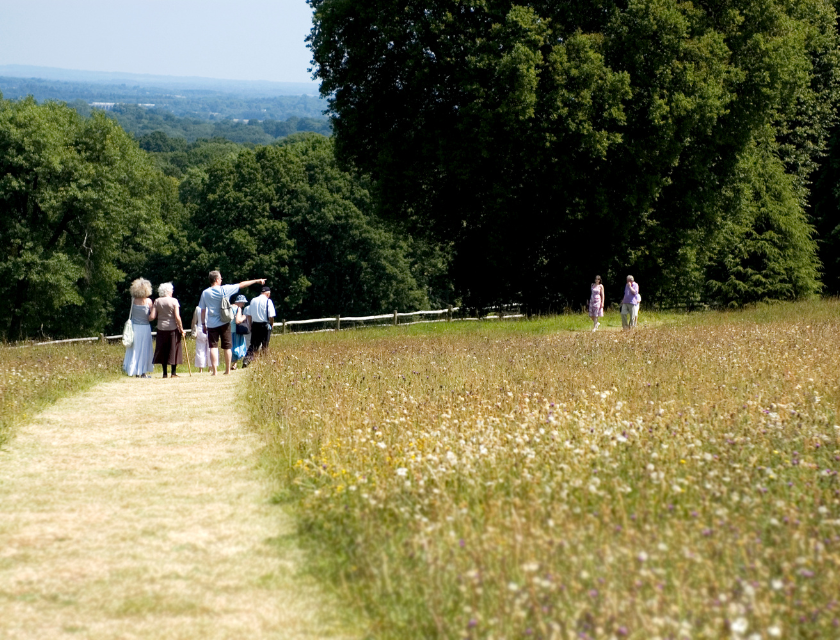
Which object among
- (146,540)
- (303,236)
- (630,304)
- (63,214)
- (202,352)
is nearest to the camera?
(146,540)

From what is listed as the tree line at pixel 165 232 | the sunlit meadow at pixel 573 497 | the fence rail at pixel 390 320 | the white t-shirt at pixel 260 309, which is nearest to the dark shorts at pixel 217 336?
the white t-shirt at pixel 260 309

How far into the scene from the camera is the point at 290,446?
884 cm

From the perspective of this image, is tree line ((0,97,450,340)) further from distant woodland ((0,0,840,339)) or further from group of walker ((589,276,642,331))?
group of walker ((589,276,642,331))

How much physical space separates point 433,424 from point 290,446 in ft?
4.50

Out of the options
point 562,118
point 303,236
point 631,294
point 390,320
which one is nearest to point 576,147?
point 562,118

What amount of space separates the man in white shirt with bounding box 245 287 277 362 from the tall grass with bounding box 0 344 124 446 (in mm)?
2481

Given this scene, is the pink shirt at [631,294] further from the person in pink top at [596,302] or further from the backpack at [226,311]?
the backpack at [226,311]

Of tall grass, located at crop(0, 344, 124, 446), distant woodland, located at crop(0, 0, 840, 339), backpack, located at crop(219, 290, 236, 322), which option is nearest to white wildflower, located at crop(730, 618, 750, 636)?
tall grass, located at crop(0, 344, 124, 446)

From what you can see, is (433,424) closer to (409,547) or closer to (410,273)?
(409,547)

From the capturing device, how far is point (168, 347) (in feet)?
54.3

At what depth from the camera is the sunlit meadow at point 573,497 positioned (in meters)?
4.72

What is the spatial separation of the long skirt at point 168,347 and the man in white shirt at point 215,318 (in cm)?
55

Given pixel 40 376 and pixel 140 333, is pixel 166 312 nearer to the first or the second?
pixel 140 333

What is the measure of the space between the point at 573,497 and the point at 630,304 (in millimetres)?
18564
